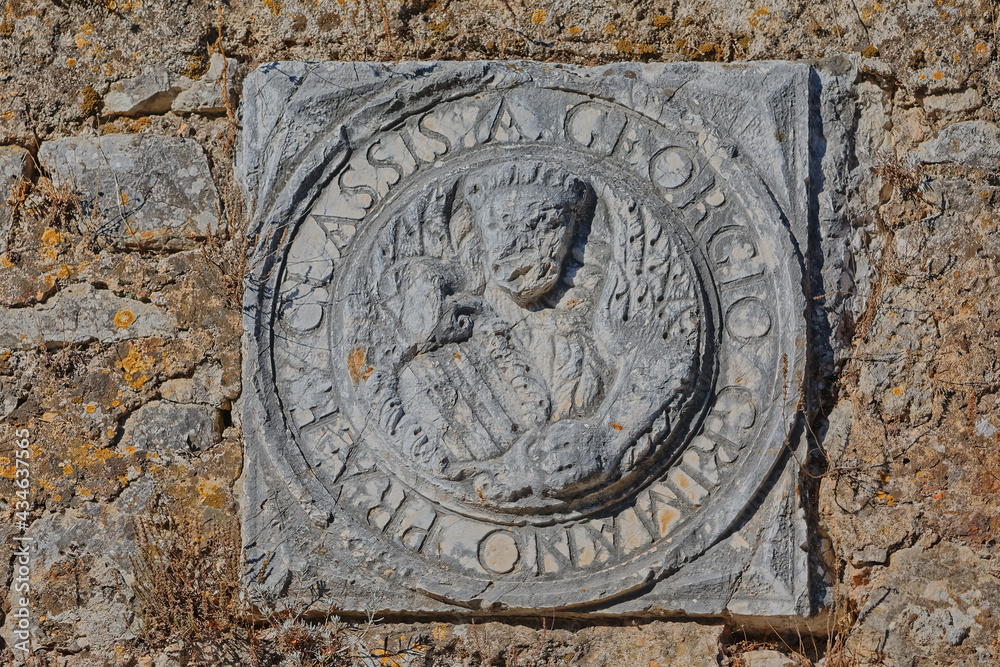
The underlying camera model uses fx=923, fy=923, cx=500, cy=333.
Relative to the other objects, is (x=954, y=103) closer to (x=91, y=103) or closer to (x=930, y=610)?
(x=930, y=610)

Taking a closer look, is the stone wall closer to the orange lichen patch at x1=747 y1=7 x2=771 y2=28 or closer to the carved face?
the orange lichen patch at x1=747 y1=7 x2=771 y2=28

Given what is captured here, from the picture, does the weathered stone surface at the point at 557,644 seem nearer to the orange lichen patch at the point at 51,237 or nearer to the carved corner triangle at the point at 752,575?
the carved corner triangle at the point at 752,575

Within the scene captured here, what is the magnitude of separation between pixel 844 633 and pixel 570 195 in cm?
174

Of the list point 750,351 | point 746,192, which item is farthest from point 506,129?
point 750,351

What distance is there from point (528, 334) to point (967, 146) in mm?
1762

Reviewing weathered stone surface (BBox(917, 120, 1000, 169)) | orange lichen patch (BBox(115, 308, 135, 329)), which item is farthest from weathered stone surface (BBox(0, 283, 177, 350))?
weathered stone surface (BBox(917, 120, 1000, 169))

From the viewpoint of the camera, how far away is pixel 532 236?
326cm

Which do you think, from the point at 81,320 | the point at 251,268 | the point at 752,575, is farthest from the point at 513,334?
the point at 81,320

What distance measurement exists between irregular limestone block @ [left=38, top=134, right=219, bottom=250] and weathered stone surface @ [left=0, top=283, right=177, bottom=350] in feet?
0.81

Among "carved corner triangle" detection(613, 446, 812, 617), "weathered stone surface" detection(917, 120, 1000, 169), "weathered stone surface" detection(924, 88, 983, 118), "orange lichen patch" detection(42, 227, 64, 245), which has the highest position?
"weathered stone surface" detection(924, 88, 983, 118)

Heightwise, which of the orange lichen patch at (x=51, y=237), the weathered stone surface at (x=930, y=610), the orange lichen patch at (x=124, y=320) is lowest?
the weathered stone surface at (x=930, y=610)

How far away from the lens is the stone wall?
3.10 m

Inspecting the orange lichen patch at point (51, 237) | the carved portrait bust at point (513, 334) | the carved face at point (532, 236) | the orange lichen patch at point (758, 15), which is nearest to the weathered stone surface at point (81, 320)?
the orange lichen patch at point (51, 237)

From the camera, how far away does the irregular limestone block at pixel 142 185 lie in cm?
360
